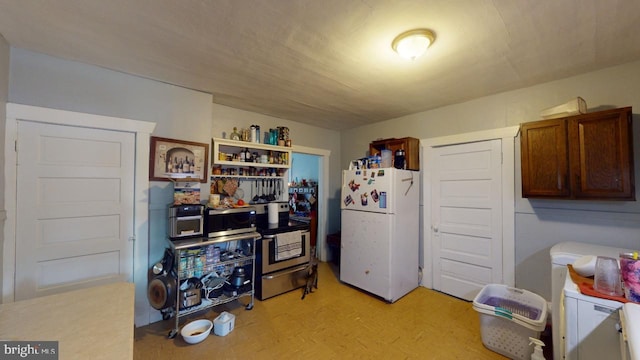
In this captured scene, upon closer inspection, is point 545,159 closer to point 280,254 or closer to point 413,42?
point 413,42

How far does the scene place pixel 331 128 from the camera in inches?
172

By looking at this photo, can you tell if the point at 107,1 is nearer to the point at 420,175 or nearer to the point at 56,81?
the point at 56,81

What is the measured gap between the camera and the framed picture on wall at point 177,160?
241 centimetres

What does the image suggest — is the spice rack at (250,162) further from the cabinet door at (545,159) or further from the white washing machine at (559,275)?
the white washing machine at (559,275)

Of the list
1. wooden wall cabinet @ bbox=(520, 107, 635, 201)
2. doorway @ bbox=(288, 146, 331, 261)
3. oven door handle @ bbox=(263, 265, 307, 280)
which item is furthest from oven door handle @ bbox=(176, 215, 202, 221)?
wooden wall cabinet @ bbox=(520, 107, 635, 201)

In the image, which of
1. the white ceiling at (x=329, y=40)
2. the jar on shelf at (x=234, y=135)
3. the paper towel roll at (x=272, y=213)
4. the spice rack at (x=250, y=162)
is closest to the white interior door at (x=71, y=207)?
the white ceiling at (x=329, y=40)

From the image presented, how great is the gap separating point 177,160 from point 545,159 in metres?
3.62

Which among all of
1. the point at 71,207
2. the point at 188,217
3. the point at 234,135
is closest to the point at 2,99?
the point at 71,207

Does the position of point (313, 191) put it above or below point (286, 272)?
above

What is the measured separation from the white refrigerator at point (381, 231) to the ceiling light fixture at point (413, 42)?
140cm

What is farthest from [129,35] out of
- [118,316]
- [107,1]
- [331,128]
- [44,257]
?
[331,128]

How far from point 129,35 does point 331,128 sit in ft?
10.2

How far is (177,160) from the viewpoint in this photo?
2.54 metres

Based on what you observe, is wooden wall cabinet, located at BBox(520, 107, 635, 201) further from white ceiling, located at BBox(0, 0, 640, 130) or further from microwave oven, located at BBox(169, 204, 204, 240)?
microwave oven, located at BBox(169, 204, 204, 240)
